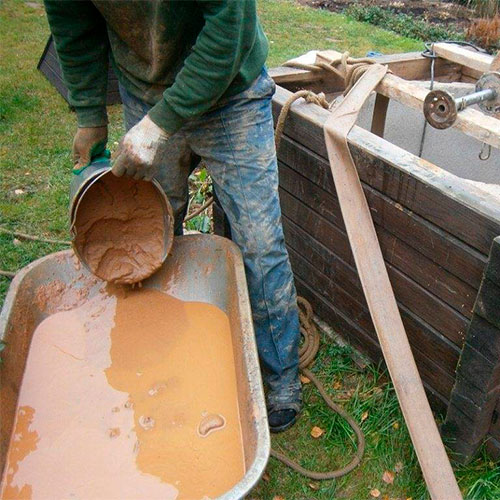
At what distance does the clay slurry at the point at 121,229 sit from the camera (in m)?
2.60

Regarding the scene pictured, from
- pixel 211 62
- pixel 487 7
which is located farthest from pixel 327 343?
pixel 487 7

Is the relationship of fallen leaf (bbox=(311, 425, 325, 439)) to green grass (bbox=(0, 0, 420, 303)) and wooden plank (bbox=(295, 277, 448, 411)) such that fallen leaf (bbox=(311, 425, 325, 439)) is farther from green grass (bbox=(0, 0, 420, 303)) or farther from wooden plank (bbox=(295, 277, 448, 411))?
green grass (bbox=(0, 0, 420, 303))

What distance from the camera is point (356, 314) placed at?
2.90 m

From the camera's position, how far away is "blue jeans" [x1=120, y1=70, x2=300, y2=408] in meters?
2.44

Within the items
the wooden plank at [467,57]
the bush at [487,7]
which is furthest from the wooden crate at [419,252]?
the bush at [487,7]

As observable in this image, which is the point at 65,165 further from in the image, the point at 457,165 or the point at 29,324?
the point at 457,165

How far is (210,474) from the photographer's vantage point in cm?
204

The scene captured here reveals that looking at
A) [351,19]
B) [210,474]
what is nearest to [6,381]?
[210,474]

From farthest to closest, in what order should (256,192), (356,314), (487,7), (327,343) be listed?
1. (487,7)
2. (327,343)
3. (356,314)
4. (256,192)

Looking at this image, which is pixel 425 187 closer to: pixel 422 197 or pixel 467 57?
pixel 422 197

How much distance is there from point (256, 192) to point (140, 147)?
498 mm

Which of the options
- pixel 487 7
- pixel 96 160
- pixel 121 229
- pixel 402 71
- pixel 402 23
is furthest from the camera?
pixel 487 7

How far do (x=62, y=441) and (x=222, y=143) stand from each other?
124 centimetres

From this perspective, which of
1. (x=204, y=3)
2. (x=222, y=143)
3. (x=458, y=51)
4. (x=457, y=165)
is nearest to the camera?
(x=204, y=3)
